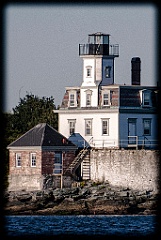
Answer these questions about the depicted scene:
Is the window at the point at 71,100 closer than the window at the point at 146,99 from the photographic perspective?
No

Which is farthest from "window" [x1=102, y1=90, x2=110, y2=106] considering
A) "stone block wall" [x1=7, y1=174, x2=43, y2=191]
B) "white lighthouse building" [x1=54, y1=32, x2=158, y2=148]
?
"stone block wall" [x1=7, y1=174, x2=43, y2=191]

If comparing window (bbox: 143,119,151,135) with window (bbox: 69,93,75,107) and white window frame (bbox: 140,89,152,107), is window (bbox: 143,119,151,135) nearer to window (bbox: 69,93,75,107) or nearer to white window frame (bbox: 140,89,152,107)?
white window frame (bbox: 140,89,152,107)

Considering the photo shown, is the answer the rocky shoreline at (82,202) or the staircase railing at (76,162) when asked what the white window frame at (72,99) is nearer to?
the staircase railing at (76,162)

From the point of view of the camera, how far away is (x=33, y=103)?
5466 centimetres

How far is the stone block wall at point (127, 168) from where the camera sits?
36969 mm

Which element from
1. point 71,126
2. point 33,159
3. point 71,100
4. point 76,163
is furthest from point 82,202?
point 71,100

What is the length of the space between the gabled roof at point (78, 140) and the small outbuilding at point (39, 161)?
221 cm

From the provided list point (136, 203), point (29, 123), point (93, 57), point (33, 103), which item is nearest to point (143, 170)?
point (136, 203)

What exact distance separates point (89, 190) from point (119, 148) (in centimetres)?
443

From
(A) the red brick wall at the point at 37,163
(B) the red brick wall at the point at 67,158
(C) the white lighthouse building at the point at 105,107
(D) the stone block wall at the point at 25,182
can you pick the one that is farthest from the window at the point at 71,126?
(D) the stone block wall at the point at 25,182

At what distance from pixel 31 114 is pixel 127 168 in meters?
16.5

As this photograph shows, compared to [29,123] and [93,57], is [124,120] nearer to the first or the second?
[93,57]

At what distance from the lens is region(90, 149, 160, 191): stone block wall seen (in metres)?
37.0

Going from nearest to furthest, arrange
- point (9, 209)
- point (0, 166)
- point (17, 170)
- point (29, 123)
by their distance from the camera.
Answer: point (0, 166) < point (9, 209) < point (17, 170) < point (29, 123)
